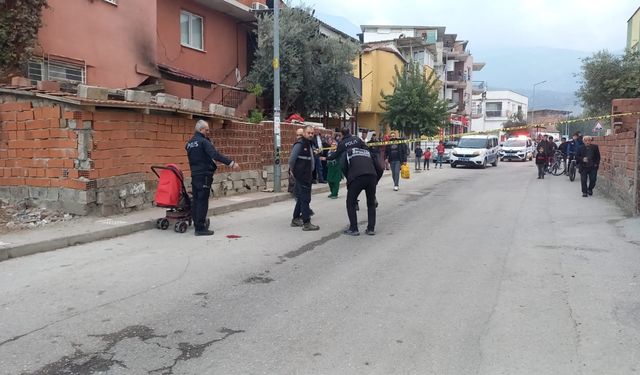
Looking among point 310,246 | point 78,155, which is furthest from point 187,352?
point 78,155

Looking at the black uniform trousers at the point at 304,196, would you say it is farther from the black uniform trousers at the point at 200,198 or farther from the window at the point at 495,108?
the window at the point at 495,108

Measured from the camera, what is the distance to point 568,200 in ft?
46.2

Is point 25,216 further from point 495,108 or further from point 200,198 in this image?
point 495,108

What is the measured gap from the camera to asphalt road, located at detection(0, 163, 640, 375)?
12.8 feet

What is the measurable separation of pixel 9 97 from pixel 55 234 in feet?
10.7

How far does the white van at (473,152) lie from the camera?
2947 cm

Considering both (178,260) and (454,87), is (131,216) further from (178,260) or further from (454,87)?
(454,87)

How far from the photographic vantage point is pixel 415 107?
3394cm

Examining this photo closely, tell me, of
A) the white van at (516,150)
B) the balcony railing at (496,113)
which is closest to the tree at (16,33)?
the white van at (516,150)

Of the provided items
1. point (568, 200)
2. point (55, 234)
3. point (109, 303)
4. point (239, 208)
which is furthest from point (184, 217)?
point (568, 200)

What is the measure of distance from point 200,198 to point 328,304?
12.9ft

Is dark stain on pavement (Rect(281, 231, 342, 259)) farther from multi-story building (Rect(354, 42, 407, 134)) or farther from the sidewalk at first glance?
multi-story building (Rect(354, 42, 407, 134))

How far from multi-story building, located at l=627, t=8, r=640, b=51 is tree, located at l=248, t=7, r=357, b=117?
20260 mm

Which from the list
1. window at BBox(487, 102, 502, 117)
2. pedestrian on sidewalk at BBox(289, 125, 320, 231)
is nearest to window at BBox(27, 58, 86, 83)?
pedestrian on sidewalk at BBox(289, 125, 320, 231)
